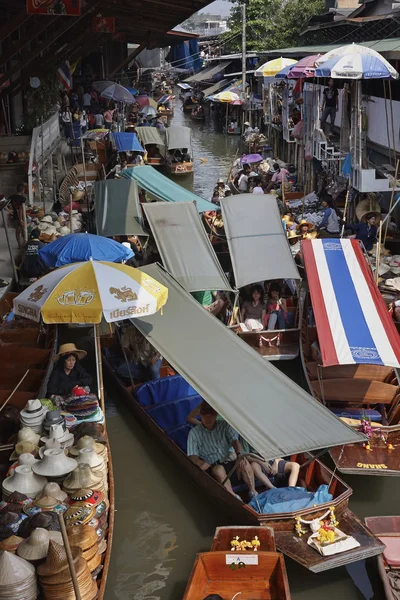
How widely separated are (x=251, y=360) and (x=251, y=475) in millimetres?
Answer: 1753

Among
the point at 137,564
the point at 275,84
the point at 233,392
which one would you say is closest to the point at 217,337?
the point at 233,392

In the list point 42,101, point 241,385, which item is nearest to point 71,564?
point 241,385

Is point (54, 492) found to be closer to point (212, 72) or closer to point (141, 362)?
point (141, 362)

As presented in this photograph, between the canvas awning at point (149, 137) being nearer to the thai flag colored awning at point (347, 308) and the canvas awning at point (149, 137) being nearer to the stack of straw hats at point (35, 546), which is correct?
the thai flag colored awning at point (347, 308)

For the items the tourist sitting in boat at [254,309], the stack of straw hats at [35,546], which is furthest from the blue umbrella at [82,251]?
the stack of straw hats at [35,546]

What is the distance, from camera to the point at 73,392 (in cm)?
858

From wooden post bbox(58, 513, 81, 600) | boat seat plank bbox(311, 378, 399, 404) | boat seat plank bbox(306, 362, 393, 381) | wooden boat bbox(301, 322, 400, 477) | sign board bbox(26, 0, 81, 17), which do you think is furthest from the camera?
sign board bbox(26, 0, 81, 17)

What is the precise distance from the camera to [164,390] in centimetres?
1026

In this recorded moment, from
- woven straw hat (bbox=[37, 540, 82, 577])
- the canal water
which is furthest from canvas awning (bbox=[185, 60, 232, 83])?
woven straw hat (bbox=[37, 540, 82, 577])

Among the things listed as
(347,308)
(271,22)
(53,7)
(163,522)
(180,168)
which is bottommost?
(163,522)

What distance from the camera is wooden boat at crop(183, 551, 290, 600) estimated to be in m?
6.64

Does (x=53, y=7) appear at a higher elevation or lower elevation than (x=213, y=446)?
higher

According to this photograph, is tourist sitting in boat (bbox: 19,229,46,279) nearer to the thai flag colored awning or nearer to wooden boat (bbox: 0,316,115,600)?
wooden boat (bbox: 0,316,115,600)

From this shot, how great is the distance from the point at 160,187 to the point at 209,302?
6.92 m
